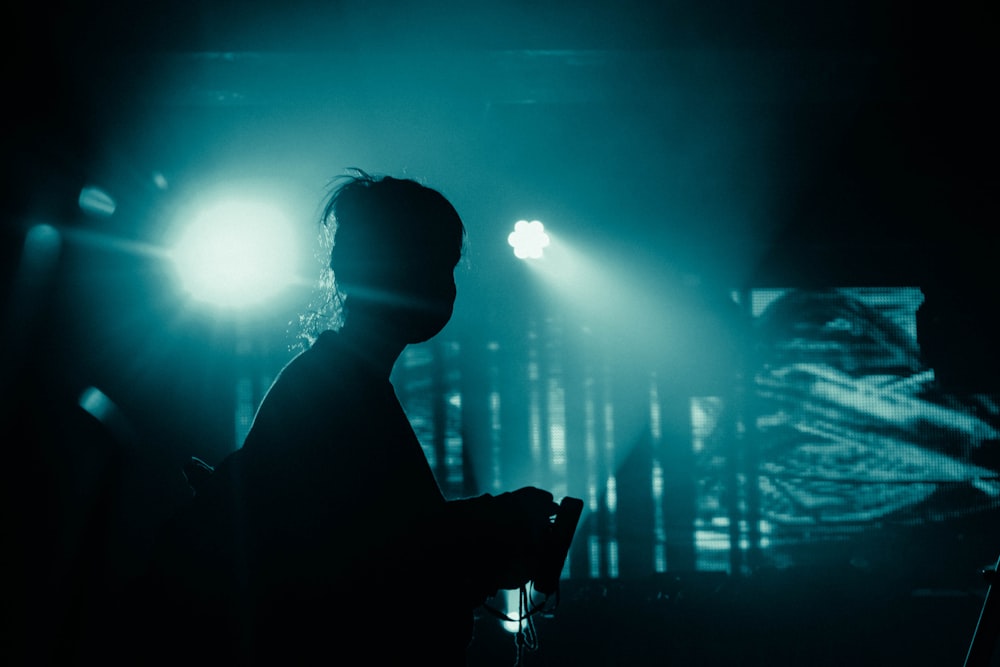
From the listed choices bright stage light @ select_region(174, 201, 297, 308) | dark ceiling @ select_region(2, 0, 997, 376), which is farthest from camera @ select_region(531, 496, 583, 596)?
bright stage light @ select_region(174, 201, 297, 308)

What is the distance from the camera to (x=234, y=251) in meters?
3.60

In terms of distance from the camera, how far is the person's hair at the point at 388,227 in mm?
815

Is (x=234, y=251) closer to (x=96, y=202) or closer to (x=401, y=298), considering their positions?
(x=96, y=202)

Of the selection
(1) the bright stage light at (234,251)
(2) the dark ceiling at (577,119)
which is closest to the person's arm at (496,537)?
(2) the dark ceiling at (577,119)

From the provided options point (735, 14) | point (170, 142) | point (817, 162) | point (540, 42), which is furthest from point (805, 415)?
point (170, 142)

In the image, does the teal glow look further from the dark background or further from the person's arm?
the person's arm

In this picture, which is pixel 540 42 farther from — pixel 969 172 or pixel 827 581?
pixel 827 581

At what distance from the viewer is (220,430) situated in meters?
3.80

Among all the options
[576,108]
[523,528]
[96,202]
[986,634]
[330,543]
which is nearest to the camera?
[330,543]

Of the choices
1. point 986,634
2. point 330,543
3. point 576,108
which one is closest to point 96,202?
point 576,108

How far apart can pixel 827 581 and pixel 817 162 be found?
85.0 inches

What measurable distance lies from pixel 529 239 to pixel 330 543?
3.20m

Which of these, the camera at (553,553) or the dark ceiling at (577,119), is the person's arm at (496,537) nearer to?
the camera at (553,553)

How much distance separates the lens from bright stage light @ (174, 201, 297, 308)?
3572 millimetres
